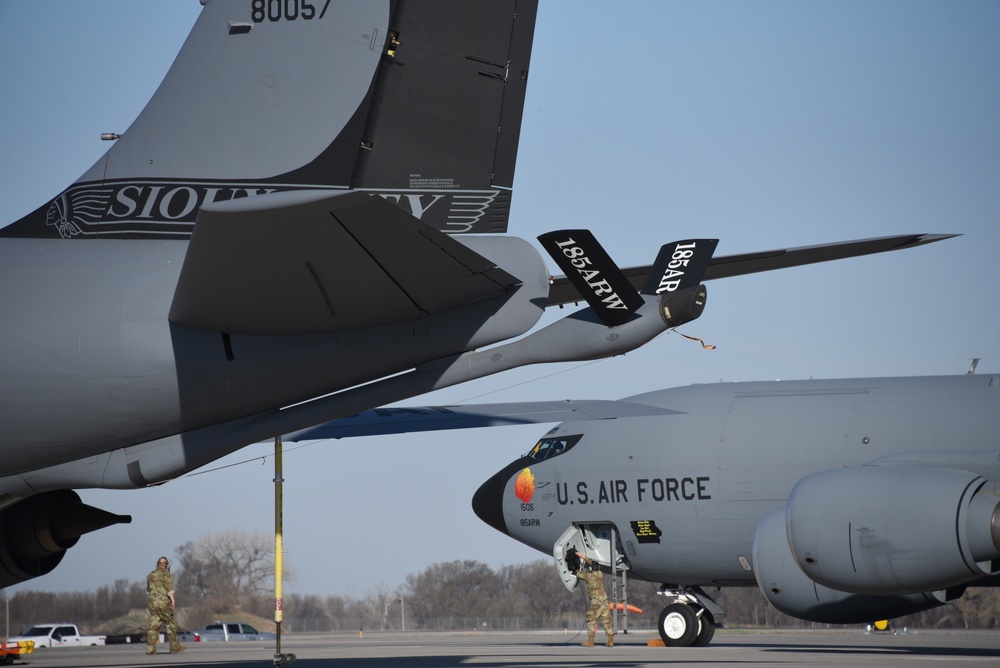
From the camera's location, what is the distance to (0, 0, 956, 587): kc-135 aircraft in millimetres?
7133

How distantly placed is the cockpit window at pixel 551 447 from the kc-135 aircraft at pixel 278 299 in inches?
431

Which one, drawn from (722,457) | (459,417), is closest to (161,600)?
(459,417)

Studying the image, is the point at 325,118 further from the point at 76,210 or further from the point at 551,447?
the point at 551,447

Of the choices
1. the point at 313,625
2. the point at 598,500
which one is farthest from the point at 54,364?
the point at 313,625

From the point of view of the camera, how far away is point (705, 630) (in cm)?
1802

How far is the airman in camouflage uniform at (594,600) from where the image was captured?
1745 cm

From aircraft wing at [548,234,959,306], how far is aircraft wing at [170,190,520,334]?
1.15m

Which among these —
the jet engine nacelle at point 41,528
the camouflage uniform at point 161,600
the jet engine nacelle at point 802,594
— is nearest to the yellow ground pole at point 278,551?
the jet engine nacelle at point 41,528

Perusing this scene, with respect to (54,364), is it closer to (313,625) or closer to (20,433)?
(20,433)

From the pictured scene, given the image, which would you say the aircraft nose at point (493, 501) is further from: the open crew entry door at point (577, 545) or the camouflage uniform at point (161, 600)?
the camouflage uniform at point (161, 600)

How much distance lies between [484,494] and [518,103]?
1340cm

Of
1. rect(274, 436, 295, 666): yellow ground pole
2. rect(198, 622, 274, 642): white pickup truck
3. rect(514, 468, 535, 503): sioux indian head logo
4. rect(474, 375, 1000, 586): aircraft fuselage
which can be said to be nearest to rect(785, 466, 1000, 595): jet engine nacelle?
rect(474, 375, 1000, 586): aircraft fuselage

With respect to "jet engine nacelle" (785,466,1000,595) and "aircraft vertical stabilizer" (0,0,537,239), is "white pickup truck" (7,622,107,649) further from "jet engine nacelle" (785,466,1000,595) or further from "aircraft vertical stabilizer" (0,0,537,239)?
"aircraft vertical stabilizer" (0,0,537,239)

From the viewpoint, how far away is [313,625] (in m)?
46.7
